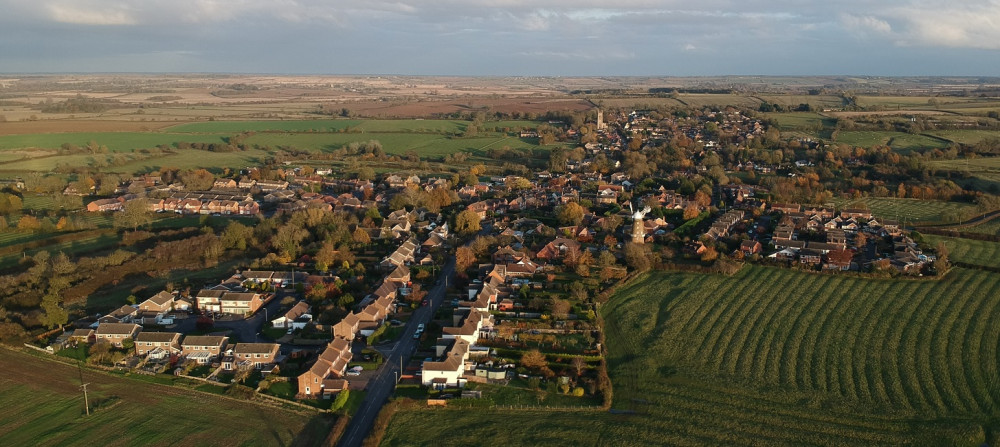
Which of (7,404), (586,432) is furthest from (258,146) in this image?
(586,432)

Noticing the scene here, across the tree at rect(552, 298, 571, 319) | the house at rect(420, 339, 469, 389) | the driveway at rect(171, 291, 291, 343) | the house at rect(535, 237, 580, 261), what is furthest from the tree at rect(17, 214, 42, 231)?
the tree at rect(552, 298, 571, 319)

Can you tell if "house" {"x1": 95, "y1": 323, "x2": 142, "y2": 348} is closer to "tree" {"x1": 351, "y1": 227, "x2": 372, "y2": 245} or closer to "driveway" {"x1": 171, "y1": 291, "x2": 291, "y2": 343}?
"driveway" {"x1": 171, "y1": 291, "x2": 291, "y2": 343}

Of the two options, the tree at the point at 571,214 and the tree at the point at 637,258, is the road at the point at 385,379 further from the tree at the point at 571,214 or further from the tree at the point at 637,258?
the tree at the point at 571,214

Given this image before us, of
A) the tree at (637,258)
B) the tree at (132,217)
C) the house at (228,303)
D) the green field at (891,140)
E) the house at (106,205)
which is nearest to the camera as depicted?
the house at (228,303)

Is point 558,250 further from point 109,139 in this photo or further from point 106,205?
point 109,139

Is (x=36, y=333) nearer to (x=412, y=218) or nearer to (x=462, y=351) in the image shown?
(x=462, y=351)

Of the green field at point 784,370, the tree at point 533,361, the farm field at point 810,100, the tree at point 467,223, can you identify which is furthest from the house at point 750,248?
the farm field at point 810,100

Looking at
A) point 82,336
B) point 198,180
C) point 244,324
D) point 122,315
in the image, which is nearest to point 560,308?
point 244,324
